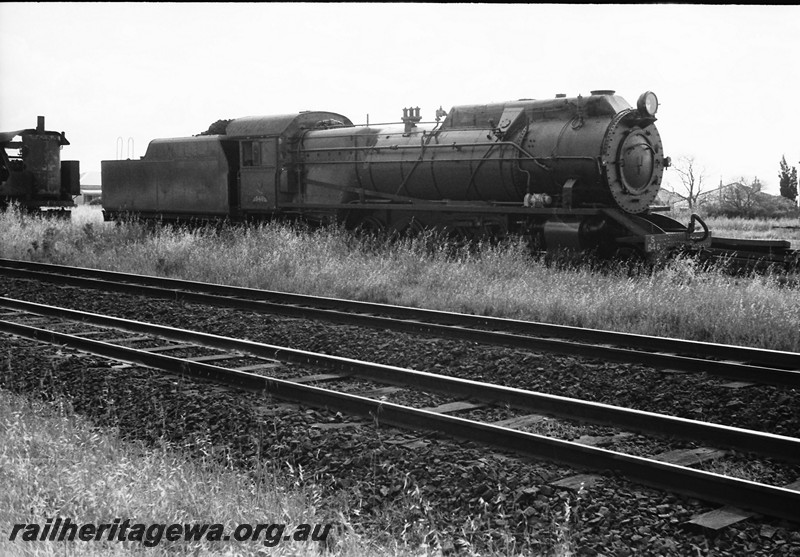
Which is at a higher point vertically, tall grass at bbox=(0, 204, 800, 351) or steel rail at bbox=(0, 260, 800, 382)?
tall grass at bbox=(0, 204, 800, 351)

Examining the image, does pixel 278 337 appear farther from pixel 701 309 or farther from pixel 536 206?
pixel 536 206

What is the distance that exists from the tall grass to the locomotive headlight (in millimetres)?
2641

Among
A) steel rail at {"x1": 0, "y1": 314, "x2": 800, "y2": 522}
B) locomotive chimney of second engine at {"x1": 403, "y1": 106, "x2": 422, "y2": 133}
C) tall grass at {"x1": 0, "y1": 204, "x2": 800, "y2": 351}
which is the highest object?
locomotive chimney of second engine at {"x1": 403, "y1": 106, "x2": 422, "y2": 133}

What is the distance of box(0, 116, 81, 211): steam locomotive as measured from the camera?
29.9 metres

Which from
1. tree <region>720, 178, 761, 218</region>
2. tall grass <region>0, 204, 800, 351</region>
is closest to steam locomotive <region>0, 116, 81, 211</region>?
→ tall grass <region>0, 204, 800, 351</region>

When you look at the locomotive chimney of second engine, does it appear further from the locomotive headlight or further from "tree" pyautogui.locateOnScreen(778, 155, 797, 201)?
"tree" pyautogui.locateOnScreen(778, 155, 797, 201)

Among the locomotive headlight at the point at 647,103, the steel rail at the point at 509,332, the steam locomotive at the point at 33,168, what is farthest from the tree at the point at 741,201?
the steel rail at the point at 509,332

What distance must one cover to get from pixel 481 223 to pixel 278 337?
696cm

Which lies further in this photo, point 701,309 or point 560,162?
point 560,162

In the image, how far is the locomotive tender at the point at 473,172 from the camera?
46.8ft

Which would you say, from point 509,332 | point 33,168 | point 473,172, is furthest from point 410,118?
point 33,168

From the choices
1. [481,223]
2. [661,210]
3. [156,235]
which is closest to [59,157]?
[156,235]

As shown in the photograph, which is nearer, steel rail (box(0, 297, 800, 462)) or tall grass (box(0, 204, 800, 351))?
steel rail (box(0, 297, 800, 462))

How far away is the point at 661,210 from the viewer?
15750 millimetres
